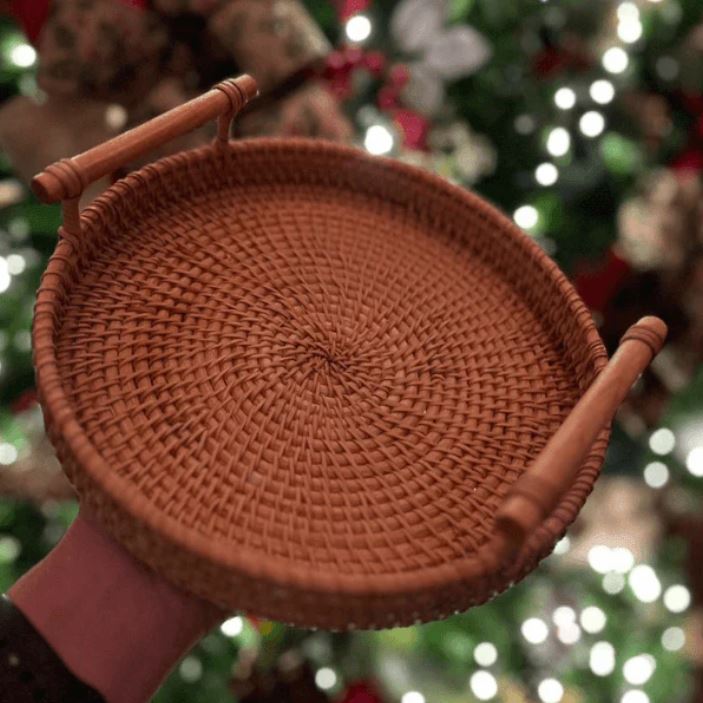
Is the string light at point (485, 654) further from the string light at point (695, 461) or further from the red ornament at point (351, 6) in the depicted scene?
the red ornament at point (351, 6)

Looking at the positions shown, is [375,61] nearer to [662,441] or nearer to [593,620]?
[662,441]

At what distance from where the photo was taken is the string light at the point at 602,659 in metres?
1.10

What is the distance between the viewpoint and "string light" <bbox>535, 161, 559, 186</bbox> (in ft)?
4.13

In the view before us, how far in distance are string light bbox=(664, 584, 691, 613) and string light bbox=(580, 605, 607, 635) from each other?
0.11m

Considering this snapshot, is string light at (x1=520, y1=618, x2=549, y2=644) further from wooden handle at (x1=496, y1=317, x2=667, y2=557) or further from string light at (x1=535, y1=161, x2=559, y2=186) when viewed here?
string light at (x1=535, y1=161, x2=559, y2=186)

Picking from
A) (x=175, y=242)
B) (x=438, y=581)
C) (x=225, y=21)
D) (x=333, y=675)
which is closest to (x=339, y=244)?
(x=175, y=242)

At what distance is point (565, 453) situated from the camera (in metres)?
0.55

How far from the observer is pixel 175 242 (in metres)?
0.81

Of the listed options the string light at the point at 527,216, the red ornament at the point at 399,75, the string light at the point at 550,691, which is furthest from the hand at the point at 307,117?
the string light at the point at 550,691

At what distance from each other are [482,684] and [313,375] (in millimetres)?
632

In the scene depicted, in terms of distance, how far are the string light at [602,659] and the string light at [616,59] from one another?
924mm

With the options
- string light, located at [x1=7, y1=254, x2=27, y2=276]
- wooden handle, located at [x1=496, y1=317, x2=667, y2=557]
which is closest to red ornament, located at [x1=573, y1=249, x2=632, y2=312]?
wooden handle, located at [x1=496, y1=317, x2=667, y2=557]

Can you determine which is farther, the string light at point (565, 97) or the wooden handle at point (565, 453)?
the string light at point (565, 97)

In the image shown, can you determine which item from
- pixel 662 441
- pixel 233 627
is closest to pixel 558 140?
pixel 662 441
